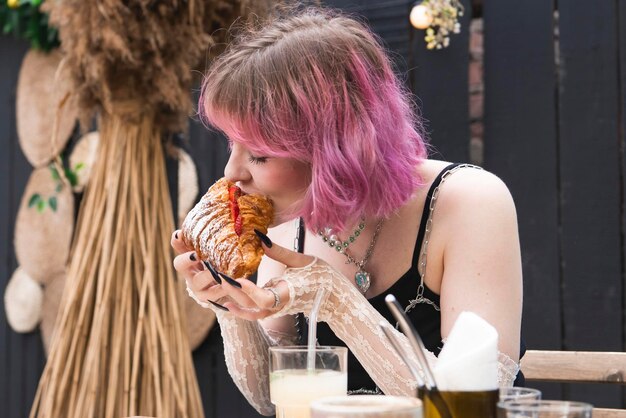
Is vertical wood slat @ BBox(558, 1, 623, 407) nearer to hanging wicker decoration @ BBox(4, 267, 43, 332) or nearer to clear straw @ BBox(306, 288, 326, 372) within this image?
clear straw @ BBox(306, 288, 326, 372)

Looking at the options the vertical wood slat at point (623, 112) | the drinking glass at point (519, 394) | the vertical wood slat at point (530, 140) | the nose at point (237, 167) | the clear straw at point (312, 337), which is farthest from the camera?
the vertical wood slat at point (530, 140)

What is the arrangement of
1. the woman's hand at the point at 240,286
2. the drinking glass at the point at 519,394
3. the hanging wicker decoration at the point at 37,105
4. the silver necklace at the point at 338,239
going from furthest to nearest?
the hanging wicker decoration at the point at 37,105 < the silver necklace at the point at 338,239 < the woman's hand at the point at 240,286 < the drinking glass at the point at 519,394

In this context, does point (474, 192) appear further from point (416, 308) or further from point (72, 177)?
point (72, 177)

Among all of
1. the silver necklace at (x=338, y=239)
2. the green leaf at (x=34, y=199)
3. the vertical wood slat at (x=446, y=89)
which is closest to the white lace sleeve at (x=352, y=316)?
the silver necklace at (x=338, y=239)

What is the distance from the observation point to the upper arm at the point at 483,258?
1.38m

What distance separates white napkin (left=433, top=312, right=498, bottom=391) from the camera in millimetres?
719

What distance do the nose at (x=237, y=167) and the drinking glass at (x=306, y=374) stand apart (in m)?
0.50

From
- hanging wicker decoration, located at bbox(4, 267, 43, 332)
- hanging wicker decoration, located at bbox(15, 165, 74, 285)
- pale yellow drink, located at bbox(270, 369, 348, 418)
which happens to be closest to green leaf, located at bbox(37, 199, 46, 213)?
hanging wicker decoration, located at bbox(15, 165, 74, 285)

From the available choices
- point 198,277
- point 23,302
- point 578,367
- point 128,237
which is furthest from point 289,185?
point 23,302

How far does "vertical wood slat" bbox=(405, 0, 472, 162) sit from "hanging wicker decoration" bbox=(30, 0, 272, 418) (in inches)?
23.6

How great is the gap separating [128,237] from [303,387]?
1.61 m

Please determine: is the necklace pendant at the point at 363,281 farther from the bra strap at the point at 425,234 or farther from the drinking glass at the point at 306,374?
the drinking glass at the point at 306,374

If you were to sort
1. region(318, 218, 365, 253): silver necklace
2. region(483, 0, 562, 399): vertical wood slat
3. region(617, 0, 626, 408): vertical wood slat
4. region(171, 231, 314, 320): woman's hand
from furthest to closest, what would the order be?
region(483, 0, 562, 399): vertical wood slat < region(617, 0, 626, 408): vertical wood slat < region(318, 218, 365, 253): silver necklace < region(171, 231, 314, 320): woman's hand

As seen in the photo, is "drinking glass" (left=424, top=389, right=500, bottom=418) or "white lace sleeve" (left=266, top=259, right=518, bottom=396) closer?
"drinking glass" (left=424, top=389, right=500, bottom=418)
